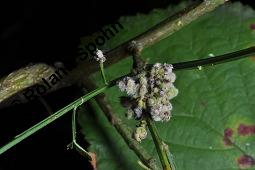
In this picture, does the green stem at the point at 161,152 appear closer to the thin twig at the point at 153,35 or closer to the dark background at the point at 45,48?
the thin twig at the point at 153,35

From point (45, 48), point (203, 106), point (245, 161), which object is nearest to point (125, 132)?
point (203, 106)

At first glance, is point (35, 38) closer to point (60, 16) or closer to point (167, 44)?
point (60, 16)

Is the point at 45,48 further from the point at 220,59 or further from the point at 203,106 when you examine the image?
the point at 220,59

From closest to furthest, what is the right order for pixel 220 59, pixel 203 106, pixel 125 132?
1. pixel 220 59
2. pixel 125 132
3. pixel 203 106

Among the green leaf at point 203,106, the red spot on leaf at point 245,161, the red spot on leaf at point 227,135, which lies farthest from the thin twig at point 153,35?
the red spot on leaf at point 245,161

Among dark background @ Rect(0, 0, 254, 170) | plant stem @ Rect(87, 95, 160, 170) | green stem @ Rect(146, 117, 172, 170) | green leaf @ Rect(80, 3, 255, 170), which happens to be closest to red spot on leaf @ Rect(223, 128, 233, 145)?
green leaf @ Rect(80, 3, 255, 170)

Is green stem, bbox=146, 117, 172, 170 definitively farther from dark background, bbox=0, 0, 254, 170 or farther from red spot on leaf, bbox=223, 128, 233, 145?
dark background, bbox=0, 0, 254, 170

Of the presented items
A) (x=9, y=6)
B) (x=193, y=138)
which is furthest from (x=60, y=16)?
(x=193, y=138)
